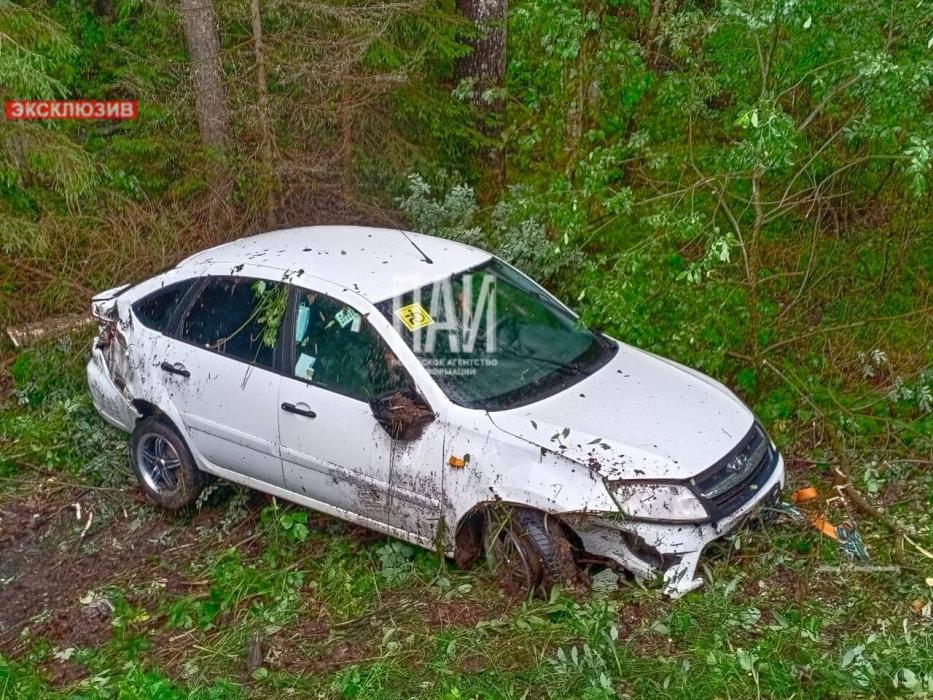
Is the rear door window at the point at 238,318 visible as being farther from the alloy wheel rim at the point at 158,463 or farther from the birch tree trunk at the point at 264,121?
the birch tree trunk at the point at 264,121

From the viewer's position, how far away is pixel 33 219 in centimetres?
918

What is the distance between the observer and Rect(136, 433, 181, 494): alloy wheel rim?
6207mm

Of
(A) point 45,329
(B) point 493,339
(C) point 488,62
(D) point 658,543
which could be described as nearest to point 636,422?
(D) point 658,543

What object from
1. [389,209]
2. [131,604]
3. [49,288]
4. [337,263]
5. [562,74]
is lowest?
[131,604]

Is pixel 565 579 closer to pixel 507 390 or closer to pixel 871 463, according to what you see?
pixel 507 390

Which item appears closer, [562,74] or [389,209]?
[562,74]

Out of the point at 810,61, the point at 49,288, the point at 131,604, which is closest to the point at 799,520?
the point at 810,61

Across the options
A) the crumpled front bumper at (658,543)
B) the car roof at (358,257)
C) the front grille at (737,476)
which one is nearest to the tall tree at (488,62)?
the car roof at (358,257)

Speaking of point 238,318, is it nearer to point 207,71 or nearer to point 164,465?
point 164,465

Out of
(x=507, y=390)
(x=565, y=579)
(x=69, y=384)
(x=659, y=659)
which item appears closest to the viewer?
(x=659, y=659)

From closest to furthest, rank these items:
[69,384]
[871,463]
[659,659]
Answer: [659,659] < [871,463] < [69,384]

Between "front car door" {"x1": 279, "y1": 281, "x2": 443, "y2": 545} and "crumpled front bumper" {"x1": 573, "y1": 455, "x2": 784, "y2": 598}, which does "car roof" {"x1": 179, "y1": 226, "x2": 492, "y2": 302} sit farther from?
"crumpled front bumper" {"x1": 573, "y1": 455, "x2": 784, "y2": 598}

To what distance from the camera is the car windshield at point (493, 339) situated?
503cm

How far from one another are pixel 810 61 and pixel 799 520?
9.76 ft
